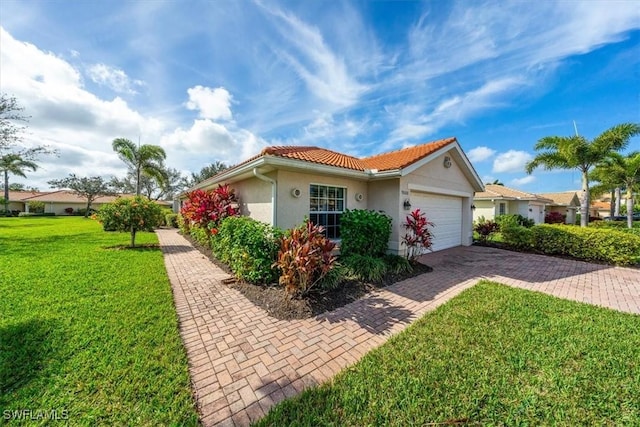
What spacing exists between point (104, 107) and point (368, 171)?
10.6 metres

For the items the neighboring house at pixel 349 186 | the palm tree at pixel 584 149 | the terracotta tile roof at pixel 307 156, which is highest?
the palm tree at pixel 584 149

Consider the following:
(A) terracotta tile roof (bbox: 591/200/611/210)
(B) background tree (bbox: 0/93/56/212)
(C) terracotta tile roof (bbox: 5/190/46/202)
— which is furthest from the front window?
(A) terracotta tile roof (bbox: 591/200/611/210)

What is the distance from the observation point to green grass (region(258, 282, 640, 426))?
8.09 feet

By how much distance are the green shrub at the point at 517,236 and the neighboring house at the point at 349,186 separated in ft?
9.27

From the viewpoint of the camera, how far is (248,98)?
422 inches

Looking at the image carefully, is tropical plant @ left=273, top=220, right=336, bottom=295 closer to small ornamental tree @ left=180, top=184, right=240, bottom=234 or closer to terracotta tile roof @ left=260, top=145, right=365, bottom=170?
terracotta tile roof @ left=260, top=145, right=365, bottom=170

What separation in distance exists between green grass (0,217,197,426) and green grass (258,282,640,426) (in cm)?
147

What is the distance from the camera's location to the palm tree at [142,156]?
23.3 m

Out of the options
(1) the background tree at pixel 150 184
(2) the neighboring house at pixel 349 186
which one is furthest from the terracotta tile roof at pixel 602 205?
(1) the background tree at pixel 150 184

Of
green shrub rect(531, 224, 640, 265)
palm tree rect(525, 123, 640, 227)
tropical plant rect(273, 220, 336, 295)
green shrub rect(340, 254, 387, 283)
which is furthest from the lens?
palm tree rect(525, 123, 640, 227)

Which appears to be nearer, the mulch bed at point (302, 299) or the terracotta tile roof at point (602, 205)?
the mulch bed at point (302, 299)

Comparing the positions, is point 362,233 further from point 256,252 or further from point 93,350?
point 93,350

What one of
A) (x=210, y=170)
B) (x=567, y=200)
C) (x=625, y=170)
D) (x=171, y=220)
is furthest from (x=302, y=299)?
(x=210, y=170)

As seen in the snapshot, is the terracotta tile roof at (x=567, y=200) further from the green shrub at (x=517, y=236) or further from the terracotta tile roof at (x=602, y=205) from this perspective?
the terracotta tile roof at (x=602, y=205)
